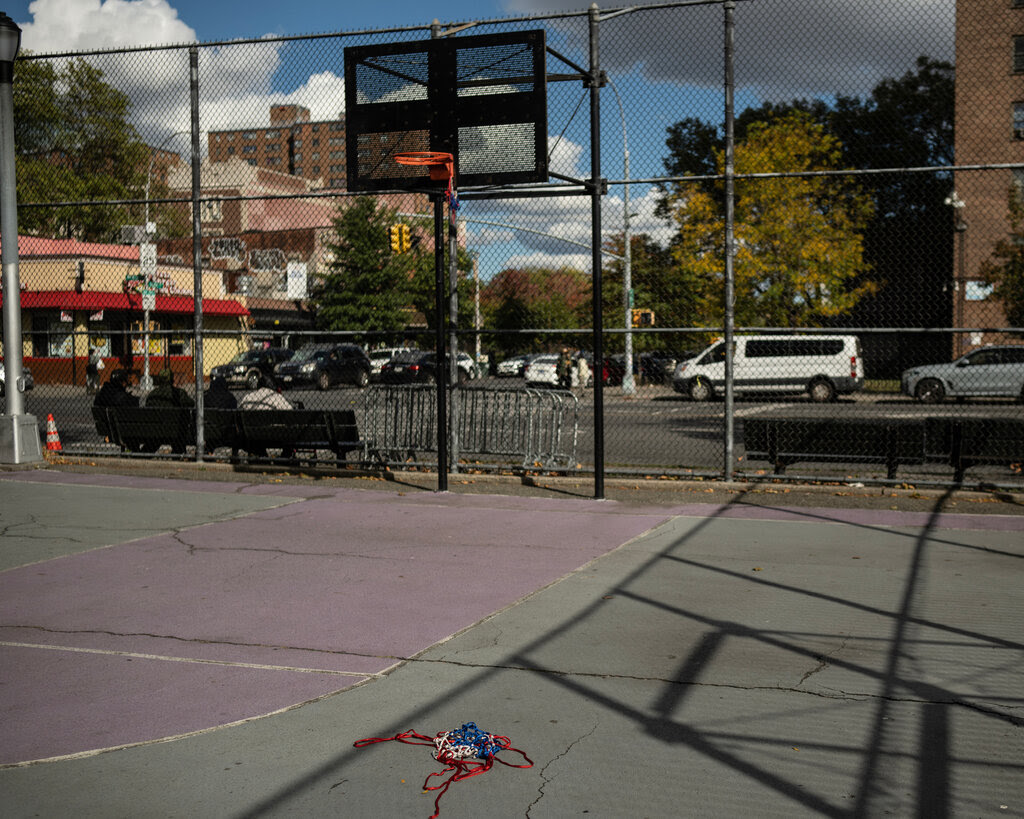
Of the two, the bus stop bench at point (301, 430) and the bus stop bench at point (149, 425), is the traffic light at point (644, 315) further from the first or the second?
the bus stop bench at point (149, 425)

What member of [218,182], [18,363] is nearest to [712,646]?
[18,363]

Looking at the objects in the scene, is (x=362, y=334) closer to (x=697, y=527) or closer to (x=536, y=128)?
(x=536, y=128)

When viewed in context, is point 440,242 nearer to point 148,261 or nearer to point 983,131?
point 148,261

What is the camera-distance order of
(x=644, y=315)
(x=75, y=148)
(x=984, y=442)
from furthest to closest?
(x=75, y=148) < (x=644, y=315) < (x=984, y=442)

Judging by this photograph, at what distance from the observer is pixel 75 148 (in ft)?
143

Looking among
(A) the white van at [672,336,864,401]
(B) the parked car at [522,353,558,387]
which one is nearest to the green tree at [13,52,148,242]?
(B) the parked car at [522,353,558,387]

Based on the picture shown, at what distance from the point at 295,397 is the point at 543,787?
12.7 metres

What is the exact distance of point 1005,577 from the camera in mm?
7273

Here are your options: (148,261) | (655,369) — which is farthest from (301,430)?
(148,261)

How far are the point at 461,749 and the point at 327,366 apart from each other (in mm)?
18020

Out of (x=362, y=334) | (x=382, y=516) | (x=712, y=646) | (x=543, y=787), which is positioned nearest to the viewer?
(x=543, y=787)

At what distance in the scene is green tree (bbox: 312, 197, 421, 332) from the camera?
1844 inches

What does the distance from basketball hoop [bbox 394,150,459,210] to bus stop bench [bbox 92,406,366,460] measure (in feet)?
10.7

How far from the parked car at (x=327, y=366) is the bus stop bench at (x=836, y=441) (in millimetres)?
8195
